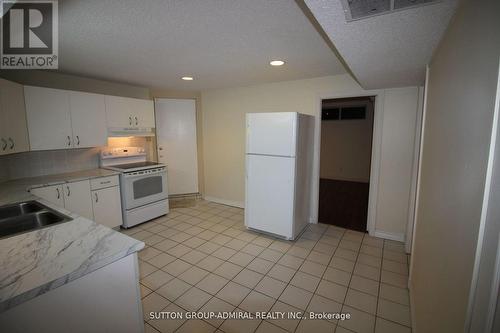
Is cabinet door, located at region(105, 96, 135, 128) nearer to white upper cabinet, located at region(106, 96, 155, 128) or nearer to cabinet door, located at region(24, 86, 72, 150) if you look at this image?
white upper cabinet, located at region(106, 96, 155, 128)

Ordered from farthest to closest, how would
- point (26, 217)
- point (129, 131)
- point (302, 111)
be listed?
point (129, 131) → point (302, 111) → point (26, 217)

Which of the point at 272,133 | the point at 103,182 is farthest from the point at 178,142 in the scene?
the point at 272,133

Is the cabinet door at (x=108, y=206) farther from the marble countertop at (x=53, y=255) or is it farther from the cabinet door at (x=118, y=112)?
the marble countertop at (x=53, y=255)

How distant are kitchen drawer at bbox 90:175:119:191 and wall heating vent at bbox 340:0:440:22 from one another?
11.1 feet

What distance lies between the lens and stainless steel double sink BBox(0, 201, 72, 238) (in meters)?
1.69

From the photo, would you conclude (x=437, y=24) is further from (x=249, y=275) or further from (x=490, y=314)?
(x=249, y=275)

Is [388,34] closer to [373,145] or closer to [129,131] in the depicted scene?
[373,145]

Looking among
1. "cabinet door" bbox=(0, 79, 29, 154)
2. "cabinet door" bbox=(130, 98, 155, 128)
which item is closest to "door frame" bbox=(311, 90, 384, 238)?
"cabinet door" bbox=(130, 98, 155, 128)

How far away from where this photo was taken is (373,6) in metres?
1.05

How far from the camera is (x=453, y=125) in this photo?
1.07m

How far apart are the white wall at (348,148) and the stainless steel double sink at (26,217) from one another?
20.5 feet

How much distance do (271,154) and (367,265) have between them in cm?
175

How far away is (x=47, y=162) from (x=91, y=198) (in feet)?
2.82

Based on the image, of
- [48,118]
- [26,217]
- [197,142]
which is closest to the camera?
[26,217]
